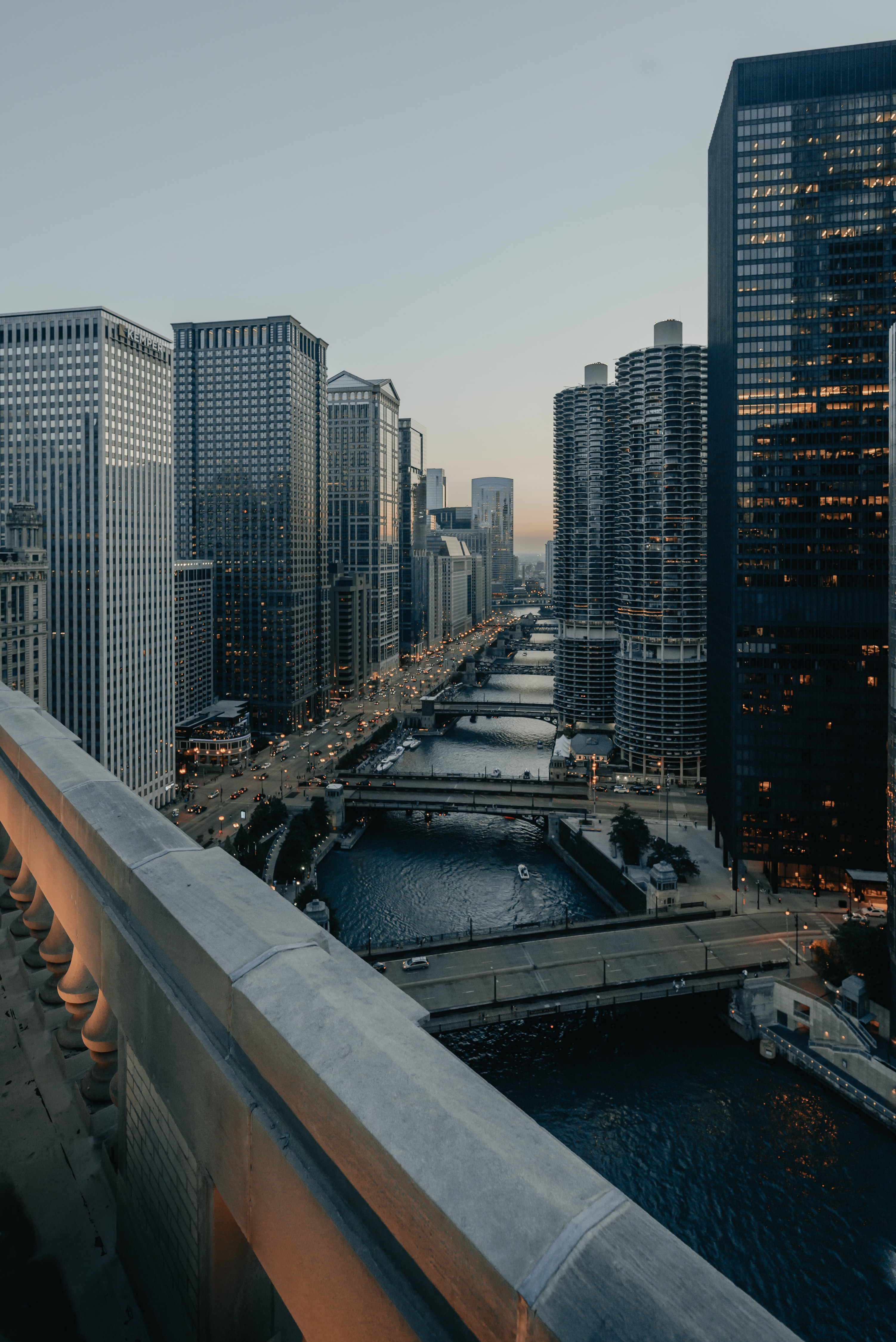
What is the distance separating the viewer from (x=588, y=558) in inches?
4941

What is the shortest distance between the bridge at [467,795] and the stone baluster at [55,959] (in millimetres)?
78738

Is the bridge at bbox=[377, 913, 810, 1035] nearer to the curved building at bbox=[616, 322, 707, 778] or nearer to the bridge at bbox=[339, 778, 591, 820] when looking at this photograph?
the bridge at bbox=[339, 778, 591, 820]

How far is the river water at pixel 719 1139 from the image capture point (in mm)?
30203

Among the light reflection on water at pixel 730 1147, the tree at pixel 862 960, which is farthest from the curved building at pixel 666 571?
the light reflection on water at pixel 730 1147

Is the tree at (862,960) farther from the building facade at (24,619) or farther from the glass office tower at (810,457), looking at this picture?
the building facade at (24,619)

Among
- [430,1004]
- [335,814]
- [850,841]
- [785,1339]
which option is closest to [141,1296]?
[785,1339]

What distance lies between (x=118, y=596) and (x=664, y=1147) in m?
68.5

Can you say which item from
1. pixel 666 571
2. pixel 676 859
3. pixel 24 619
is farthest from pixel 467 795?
pixel 24 619

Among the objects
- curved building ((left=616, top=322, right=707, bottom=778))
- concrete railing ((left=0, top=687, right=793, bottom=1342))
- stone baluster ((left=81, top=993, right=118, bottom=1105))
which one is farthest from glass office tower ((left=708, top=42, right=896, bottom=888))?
concrete railing ((left=0, top=687, right=793, bottom=1342))

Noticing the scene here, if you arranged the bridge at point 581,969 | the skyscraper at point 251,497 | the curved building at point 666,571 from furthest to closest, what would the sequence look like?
the skyscraper at point 251,497 → the curved building at point 666,571 → the bridge at point 581,969

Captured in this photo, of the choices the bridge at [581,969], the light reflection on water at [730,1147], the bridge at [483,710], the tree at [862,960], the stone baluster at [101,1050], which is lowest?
the light reflection on water at [730,1147]

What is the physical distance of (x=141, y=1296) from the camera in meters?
4.33

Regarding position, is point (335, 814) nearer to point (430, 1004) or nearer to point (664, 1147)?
point (430, 1004)

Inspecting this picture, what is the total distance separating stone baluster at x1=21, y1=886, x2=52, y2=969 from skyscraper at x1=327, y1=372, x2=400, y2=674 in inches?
6527
